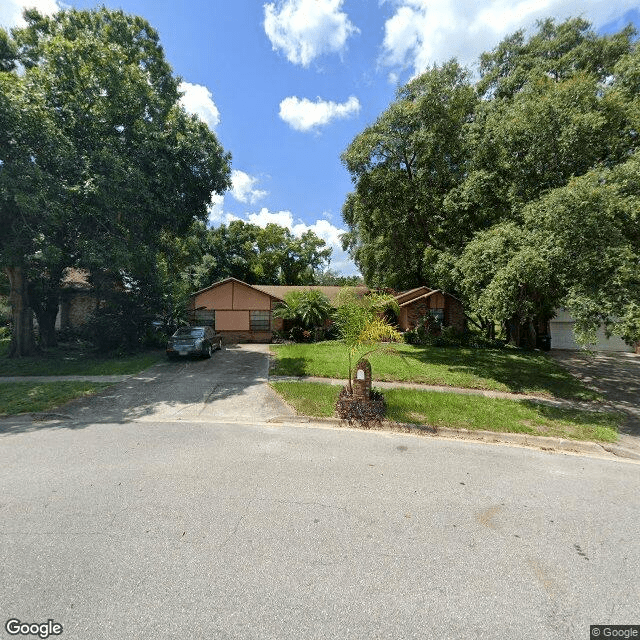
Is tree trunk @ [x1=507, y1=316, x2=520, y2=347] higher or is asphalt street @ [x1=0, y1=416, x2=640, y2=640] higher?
tree trunk @ [x1=507, y1=316, x2=520, y2=347]

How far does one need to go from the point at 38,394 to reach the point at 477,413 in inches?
449

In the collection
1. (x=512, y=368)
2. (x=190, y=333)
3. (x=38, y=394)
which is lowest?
(x=38, y=394)

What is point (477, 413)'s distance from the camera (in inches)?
289

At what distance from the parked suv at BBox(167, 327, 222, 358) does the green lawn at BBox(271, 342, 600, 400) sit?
335cm

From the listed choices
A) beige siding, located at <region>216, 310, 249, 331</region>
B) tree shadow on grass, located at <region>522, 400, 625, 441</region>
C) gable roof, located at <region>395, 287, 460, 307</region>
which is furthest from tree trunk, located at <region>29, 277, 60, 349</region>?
tree shadow on grass, located at <region>522, 400, 625, 441</region>

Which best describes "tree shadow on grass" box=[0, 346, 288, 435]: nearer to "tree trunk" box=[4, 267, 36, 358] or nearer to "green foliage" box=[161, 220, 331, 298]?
"tree trunk" box=[4, 267, 36, 358]

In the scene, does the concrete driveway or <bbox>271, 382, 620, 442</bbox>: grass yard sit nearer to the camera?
<bbox>271, 382, 620, 442</bbox>: grass yard

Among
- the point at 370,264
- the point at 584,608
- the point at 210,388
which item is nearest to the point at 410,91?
the point at 370,264

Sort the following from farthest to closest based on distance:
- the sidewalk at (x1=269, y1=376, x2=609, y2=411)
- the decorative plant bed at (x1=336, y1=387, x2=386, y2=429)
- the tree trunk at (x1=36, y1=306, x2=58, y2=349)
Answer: the tree trunk at (x1=36, y1=306, x2=58, y2=349) → the sidewalk at (x1=269, y1=376, x2=609, y2=411) → the decorative plant bed at (x1=336, y1=387, x2=386, y2=429)

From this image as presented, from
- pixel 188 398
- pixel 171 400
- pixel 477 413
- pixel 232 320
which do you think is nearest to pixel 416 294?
pixel 232 320

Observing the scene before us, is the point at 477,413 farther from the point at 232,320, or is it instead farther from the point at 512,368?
the point at 232,320

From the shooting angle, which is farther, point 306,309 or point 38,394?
point 306,309

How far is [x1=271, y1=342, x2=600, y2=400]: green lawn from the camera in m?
10.0

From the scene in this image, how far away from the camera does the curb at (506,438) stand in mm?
5785
